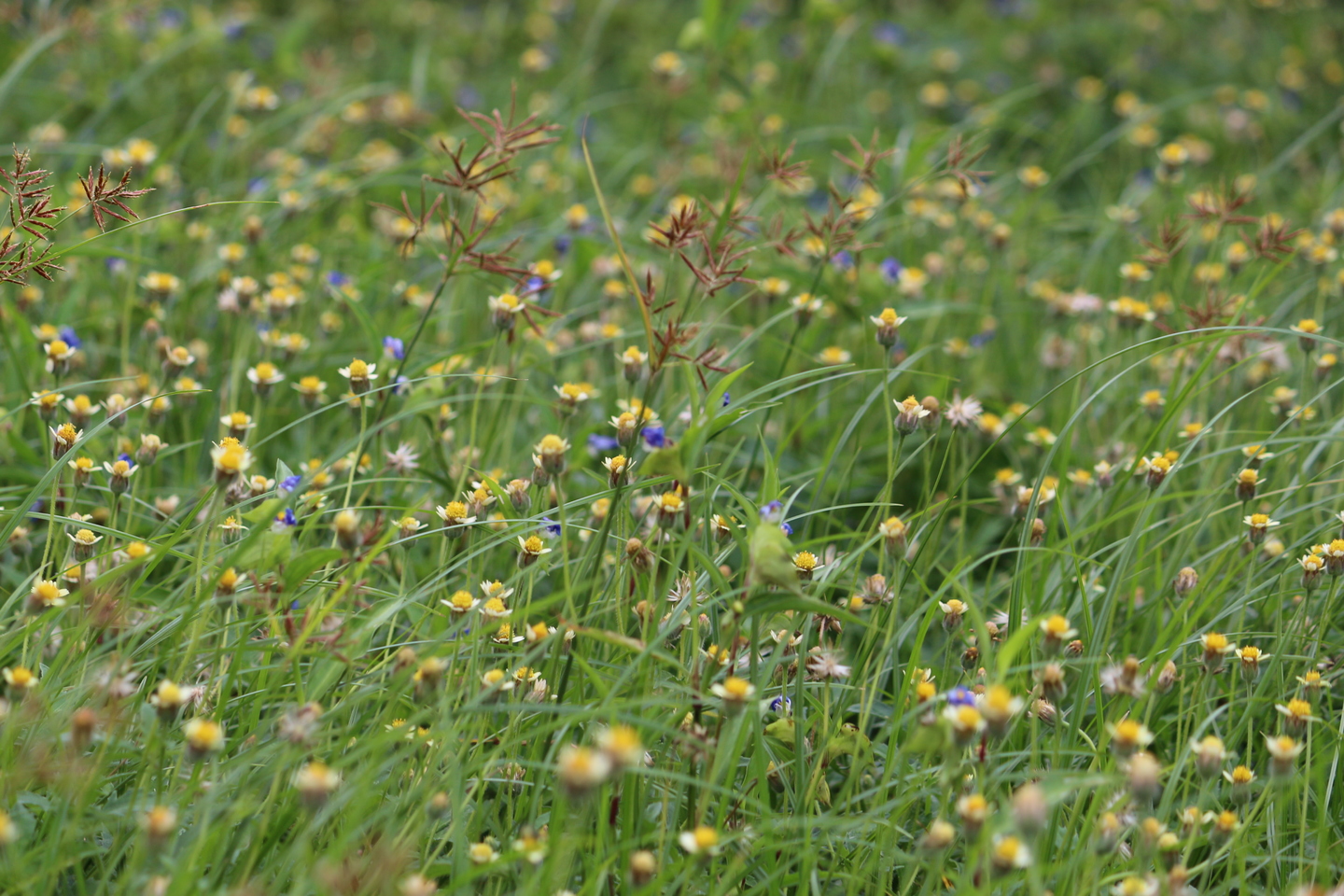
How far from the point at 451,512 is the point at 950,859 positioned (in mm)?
946

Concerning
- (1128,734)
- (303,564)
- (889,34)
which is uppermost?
(889,34)

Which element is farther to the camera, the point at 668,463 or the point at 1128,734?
the point at 668,463

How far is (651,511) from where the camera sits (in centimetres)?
209

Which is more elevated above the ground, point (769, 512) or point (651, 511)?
point (769, 512)

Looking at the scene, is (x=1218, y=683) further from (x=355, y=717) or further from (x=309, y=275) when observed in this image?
(x=309, y=275)

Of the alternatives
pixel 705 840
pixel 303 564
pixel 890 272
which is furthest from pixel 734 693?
pixel 890 272

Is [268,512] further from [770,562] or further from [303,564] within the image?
[770,562]

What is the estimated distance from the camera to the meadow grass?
1509mm

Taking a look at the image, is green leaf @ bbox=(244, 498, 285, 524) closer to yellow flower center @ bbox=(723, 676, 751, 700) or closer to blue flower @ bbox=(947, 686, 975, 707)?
yellow flower center @ bbox=(723, 676, 751, 700)

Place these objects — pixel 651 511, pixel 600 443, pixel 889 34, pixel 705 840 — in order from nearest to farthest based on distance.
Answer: pixel 705 840 → pixel 651 511 → pixel 600 443 → pixel 889 34

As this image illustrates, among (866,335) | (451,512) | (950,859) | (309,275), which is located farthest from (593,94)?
(950,859)

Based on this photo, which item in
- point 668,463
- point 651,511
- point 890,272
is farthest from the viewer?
point 890,272

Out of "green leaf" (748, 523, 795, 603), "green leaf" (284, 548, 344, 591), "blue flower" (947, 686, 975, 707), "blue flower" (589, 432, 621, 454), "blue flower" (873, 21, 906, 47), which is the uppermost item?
"blue flower" (873, 21, 906, 47)

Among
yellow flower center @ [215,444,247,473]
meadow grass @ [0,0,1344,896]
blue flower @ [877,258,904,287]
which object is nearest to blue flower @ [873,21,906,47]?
meadow grass @ [0,0,1344,896]
